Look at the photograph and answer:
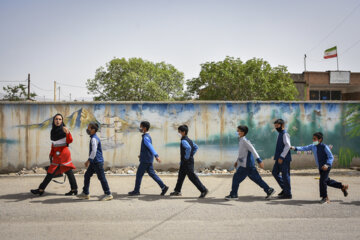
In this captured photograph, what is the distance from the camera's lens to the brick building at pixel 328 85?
38.2 meters

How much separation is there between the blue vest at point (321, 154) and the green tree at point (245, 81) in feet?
83.7

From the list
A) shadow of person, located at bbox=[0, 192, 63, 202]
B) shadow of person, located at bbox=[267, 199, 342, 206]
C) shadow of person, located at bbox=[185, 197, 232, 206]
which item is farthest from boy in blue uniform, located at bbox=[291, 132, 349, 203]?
A: shadow of person, located at bbox=[0, 192, 63, 202]

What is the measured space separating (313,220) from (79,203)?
166 inches

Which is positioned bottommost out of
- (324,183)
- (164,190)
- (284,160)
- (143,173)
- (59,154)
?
(164,190)

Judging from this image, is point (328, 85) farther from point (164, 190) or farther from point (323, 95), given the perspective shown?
point (164, 190)

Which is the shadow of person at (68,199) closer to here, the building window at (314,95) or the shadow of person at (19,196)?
the shadow of person at (19,196)

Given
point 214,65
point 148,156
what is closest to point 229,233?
point 148,156

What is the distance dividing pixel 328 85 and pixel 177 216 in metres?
39.1

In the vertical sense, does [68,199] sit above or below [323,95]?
below

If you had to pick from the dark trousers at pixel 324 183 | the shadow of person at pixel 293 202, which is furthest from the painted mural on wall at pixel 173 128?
the dark trousers at pixel 324 183

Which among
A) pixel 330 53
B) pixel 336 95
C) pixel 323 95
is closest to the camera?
pixel 330 53

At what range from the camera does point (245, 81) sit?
31281 millimetres

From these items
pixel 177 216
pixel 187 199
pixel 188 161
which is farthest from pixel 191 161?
pixel 177 216

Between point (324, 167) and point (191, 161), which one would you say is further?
point (191, 161)
